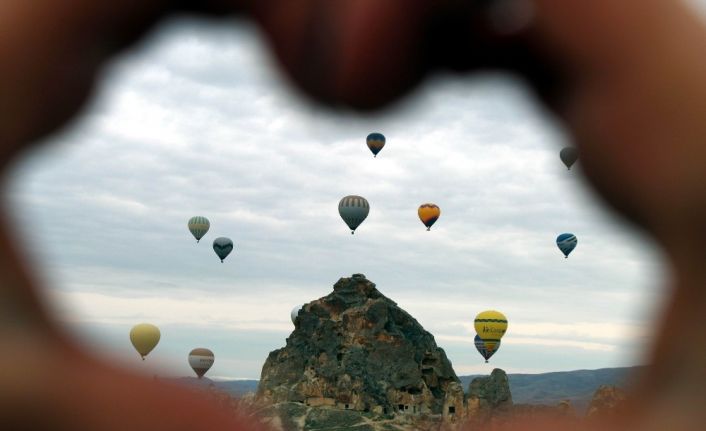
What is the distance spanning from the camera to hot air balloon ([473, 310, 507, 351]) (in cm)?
3188

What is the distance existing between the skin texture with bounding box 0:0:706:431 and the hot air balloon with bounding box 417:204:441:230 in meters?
29.5

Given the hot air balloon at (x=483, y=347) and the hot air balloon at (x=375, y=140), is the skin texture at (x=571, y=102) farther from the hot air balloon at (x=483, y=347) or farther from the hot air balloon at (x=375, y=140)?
the hot air balloon at (x=483, y=347)

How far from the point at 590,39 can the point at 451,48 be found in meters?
0.37

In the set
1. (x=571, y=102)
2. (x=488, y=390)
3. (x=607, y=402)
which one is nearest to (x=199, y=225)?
(x=607, y=402)

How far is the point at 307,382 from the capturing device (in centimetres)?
5381

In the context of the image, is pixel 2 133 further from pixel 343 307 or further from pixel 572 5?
pixel 343 307

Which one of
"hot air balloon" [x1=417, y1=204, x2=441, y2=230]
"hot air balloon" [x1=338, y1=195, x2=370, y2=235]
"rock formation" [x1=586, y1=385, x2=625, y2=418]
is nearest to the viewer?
"rock formation" [x1=586, y1=385, x2=625, y2=418]

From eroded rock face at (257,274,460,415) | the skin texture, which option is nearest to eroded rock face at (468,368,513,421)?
eroded rock face at (257,274,460,415)

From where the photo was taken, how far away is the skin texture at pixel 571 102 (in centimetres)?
195

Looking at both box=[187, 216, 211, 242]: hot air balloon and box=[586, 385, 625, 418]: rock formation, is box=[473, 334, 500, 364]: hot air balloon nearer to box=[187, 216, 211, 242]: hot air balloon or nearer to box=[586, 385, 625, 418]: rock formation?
box=[187, 216, 211, 242]: hot air balloon

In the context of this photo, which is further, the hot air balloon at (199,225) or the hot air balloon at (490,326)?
the hot air balloon at (490,326)

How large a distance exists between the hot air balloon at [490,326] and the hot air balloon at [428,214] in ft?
11.6

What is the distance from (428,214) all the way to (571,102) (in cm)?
2971

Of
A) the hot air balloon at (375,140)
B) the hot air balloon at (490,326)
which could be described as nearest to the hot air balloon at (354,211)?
the hot air balloon at (490,326)
